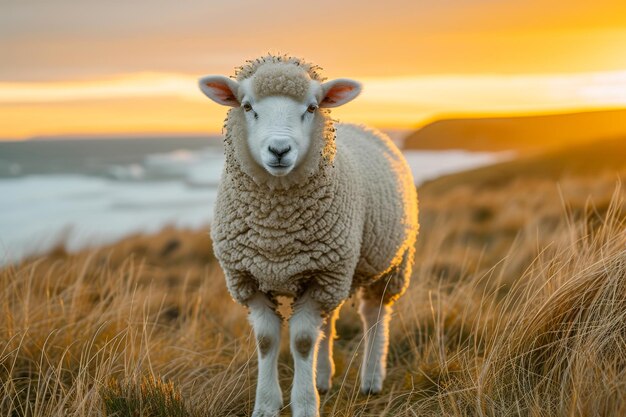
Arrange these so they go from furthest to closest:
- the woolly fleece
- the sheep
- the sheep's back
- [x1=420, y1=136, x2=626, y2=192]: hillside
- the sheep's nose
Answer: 1. [x1=420, y1=136, x2=626, y2=192]: hillside
2. the sheep's back
3. the woolly fleece
4. the sheep
5. the sheep's nose

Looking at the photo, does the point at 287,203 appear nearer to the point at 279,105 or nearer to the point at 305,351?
the point at 279,105

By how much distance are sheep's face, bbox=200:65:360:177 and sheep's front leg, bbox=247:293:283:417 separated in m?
0.86

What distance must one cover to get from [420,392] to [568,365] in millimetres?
1069

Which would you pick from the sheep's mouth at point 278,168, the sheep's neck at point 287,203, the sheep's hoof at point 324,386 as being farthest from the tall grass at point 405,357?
the sheep's mouth at point 278,168

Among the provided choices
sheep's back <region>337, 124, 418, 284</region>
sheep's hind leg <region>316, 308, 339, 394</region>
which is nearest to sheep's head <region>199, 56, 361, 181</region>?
sheep's back <region>337, 124, 418, 284</region>

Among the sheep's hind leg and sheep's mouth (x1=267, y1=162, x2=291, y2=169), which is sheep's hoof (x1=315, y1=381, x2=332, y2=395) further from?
sheep's mouth (x1=267, y1=162, x2=291, y2=169)

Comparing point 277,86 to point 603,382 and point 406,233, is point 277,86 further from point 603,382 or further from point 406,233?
point 603,382

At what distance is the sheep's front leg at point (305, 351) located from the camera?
385cm

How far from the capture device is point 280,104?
3.49 meters

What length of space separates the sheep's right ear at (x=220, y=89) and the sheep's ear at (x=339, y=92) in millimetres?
481

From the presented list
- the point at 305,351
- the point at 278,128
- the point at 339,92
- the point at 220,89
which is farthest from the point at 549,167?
the point at 278,128

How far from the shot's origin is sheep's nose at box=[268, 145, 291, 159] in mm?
3307

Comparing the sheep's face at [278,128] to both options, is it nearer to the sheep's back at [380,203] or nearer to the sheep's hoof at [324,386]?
the sheep's back at [380,203]

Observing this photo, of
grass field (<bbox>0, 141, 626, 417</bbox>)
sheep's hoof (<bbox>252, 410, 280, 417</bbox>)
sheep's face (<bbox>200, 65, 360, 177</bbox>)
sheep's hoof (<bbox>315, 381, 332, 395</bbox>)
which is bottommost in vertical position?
sheep's hoof (<bbox>315, 381, 332, 395</bbox>)
